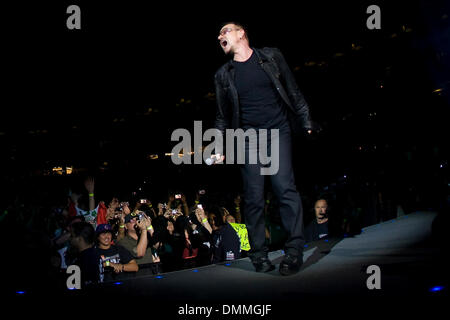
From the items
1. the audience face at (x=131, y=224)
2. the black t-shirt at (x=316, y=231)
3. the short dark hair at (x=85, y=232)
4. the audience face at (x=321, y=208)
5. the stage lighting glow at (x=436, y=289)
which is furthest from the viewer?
the audience face at (x=131, y=224)

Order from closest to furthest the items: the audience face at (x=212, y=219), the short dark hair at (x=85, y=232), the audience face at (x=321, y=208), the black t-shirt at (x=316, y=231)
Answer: the short dark hair at (x=85, y=232)
the black t-shirt at (x=316, y=231)
the audience face at (x=321, y=208)
the audience face at (x=212, y=219)

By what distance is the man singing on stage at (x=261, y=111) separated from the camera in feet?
8.90

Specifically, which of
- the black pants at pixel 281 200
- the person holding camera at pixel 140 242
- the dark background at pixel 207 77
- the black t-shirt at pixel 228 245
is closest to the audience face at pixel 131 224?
the person holding camera at pixel 140 242

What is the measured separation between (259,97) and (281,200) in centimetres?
71

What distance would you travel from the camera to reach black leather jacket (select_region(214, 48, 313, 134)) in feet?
8.90

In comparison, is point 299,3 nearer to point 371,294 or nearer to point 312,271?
point 312,271

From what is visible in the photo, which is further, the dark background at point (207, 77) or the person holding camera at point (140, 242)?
the dark background at point (207, 77)

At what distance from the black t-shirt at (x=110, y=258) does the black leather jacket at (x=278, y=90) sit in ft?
6.31

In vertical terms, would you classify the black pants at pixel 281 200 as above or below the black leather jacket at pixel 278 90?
below

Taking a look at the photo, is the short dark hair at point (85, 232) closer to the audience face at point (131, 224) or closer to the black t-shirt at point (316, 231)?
the audience face at point (131, 224)

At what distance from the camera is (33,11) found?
18.1 feet

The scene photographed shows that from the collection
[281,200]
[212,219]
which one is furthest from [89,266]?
[212,219]
